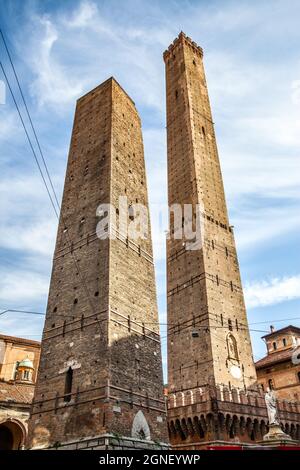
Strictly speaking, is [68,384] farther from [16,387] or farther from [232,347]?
[232,347]

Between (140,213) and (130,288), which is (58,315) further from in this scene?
(140,213)

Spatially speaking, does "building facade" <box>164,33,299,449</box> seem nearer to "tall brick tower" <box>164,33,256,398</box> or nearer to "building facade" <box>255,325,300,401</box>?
"tall brick tower" <box>164,33,256,398</box>

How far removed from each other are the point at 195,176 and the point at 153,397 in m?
17.2

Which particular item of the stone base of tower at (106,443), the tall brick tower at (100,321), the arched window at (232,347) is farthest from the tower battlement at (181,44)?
the stone base of tower at (106,443)

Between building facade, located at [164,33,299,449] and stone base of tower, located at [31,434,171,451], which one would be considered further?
building facade, located at [164,33,299,449]

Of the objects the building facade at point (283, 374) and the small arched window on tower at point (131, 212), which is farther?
the building facade at point (283, 374)

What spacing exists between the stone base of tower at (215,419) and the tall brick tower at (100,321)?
421 centimetres

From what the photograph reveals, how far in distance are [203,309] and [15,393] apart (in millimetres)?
10898

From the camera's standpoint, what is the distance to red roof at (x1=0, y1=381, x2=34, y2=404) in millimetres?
20325

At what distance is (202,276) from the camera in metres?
24.5

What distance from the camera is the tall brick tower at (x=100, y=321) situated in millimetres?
13359

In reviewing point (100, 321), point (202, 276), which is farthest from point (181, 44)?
point (100, 321)

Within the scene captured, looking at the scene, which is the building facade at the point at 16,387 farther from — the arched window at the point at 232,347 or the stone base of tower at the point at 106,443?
the arched window at the point at 232,347

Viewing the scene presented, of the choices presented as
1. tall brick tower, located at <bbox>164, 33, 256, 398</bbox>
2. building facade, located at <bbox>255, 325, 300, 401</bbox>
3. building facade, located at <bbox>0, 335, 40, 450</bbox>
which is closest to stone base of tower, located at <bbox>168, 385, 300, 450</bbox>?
tall brick tower, located at <bbox>164, 33, 256, 398</bbox>
